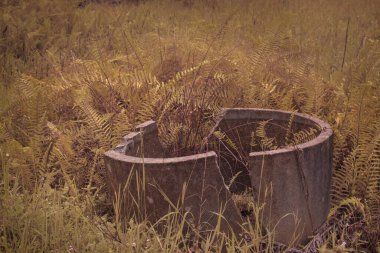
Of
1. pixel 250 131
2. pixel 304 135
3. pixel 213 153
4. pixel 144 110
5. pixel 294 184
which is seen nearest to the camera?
pixel 213 153

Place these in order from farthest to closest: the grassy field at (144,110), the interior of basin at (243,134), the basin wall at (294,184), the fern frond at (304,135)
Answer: the interior of basin at (243,134) < the fern frond at (304,135) < the basin wall at (294,184) < the grassy field at (144,110)

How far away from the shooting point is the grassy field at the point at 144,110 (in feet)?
8.05

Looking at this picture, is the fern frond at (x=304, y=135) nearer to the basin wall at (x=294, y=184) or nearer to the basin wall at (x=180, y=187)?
the basin wall at (x=294, y=184)

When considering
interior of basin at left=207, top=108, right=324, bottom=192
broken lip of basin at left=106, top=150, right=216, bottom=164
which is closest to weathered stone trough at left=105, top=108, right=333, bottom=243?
broken lip of basin at left=106, top=150, right=216, bottom=164

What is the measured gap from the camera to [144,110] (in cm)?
371

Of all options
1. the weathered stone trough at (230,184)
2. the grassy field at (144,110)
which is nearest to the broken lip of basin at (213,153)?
the weathered stone trough at (230,184)

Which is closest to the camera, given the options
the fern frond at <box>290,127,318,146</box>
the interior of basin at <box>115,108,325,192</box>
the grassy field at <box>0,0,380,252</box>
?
the grassy field at <box>0,0,380,252</box>

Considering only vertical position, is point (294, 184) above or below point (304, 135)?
below

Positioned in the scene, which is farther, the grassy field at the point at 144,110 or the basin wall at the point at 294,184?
the basin wall at the point at 294,184

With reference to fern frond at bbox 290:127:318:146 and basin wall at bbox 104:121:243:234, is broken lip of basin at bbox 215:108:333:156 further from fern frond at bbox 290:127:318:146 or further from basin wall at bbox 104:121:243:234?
basin wall at bbox 104:121:243:234

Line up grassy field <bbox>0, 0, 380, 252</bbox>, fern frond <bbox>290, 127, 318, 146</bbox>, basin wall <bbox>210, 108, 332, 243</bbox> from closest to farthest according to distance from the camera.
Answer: grassy field <bbox>0, 0, 380, 252</bbox> < basin wall <bbox>210, 108, 332, 243</bbox> < fern frond <bbox>290, 127, 318, 146</bbox>

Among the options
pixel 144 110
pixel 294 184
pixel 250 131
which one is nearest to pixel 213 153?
pixel 294 184

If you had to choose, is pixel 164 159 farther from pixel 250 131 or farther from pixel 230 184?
pixel 250 131

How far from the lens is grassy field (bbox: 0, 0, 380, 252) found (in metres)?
2.45
